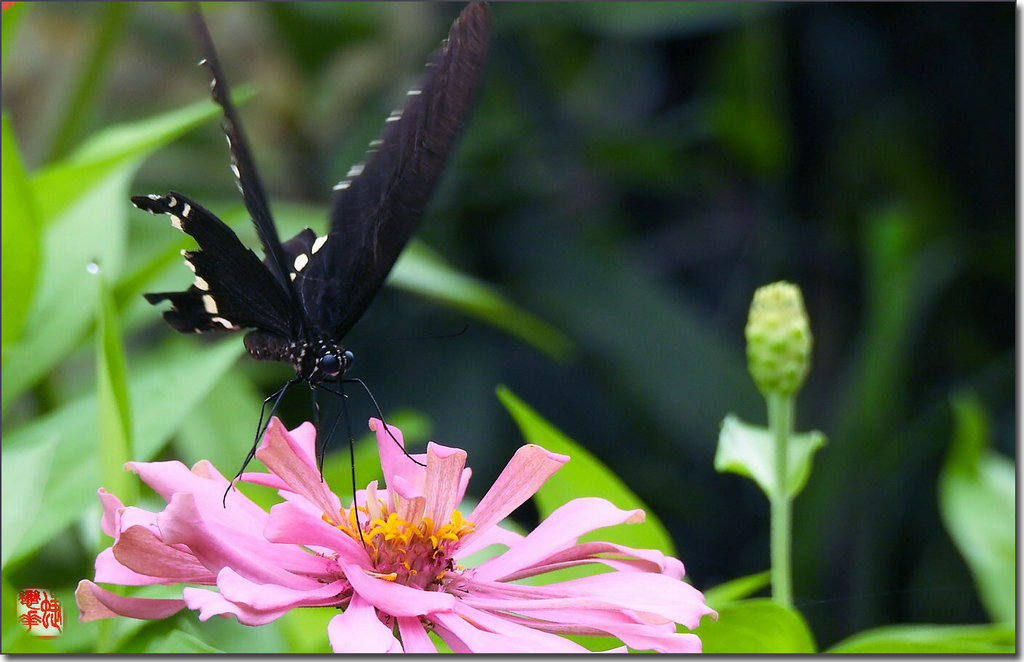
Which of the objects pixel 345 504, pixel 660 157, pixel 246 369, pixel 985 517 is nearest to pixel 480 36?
pixel 345 504

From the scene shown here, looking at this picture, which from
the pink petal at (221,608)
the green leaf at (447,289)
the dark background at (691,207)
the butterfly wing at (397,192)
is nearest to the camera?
the pink petal at (221,608)

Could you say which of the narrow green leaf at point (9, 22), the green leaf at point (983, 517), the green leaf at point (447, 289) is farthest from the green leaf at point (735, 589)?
the narrow green leaf at point (9, 22)

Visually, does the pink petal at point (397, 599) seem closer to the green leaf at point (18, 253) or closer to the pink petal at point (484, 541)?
the pink petal at point (484, 541)

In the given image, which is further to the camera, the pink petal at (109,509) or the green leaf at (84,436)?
the green leaf at (84,436)

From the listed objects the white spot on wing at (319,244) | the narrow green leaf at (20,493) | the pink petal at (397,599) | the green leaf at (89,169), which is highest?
the green leaf at (89,169)

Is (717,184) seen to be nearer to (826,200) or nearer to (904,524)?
(826,200)
